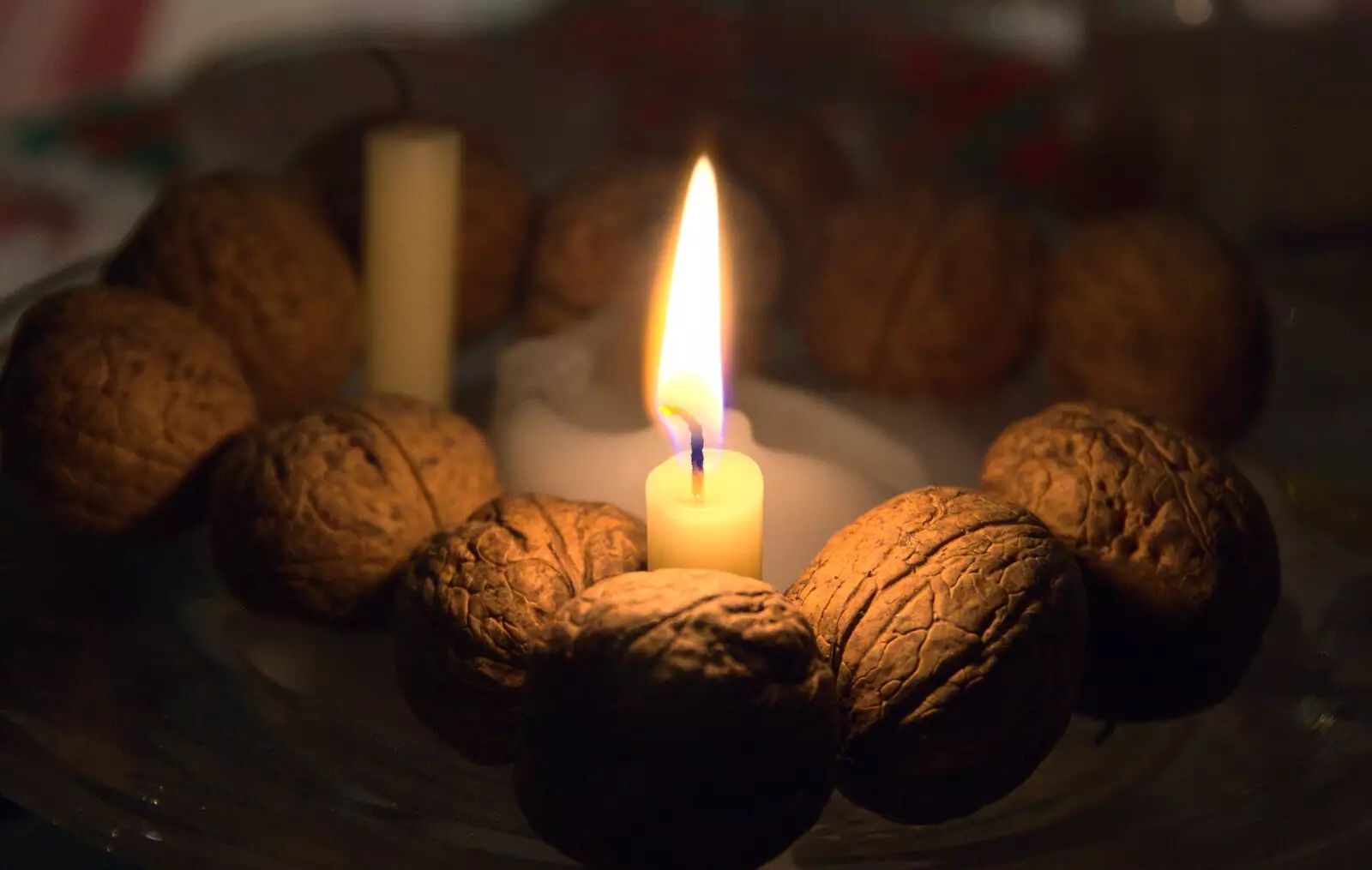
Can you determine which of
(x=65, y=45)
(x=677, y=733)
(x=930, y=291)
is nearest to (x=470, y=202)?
(x=930, y=291)

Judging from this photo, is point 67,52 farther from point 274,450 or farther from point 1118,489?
point 1118,489

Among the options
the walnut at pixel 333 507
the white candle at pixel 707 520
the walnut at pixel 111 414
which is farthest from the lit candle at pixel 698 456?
the walnut at pixel 111 414

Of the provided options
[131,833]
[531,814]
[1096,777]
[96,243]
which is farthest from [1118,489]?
[96,243]

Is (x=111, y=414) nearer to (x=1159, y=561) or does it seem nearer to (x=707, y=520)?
(x=707, y=520)

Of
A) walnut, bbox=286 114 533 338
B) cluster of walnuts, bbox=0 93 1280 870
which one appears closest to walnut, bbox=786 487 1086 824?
cluster of walnuts, bbox=0 93 1280 870

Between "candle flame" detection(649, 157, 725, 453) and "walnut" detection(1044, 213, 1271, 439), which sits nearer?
"candle flame" detection(649, 157, 725, 453)

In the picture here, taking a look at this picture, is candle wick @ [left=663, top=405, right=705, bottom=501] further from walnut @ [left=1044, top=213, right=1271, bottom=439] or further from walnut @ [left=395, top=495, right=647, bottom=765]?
walnut @ [left=1044, top=213, right=1271, bottom=439]
